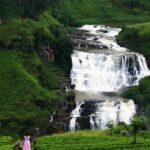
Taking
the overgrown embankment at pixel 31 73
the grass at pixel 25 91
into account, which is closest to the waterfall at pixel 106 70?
the overgrown embankment at pixel 31 73

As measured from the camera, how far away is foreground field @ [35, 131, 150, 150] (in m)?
60.2

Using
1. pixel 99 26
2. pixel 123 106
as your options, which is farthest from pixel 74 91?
pixel 99 26

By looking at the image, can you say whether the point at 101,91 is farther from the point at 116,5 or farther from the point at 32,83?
the point at 116,5

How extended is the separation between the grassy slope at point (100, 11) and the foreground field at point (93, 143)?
73.5 m

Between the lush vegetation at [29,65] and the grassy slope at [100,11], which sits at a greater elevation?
the grassy slope at [100,11]

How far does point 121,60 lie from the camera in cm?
10519

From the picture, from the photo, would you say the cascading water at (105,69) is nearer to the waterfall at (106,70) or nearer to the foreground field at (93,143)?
the waterfall at (106,70)

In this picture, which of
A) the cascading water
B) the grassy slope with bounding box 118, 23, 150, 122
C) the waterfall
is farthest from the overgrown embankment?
the grassy slope with bounding box 118, 23, 150, 122

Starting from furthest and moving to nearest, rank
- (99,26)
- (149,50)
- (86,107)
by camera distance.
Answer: (99,26) < (149,50) < (86,107)

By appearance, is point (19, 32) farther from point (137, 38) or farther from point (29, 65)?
point (137, 38)

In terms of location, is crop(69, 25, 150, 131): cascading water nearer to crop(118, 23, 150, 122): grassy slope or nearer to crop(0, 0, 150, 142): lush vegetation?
crop(118, 23, 150, 122): grassy slope

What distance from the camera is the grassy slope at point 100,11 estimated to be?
14100 centimetres

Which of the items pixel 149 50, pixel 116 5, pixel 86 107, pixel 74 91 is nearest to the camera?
pixel 86 107

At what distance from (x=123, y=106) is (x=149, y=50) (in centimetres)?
2034
